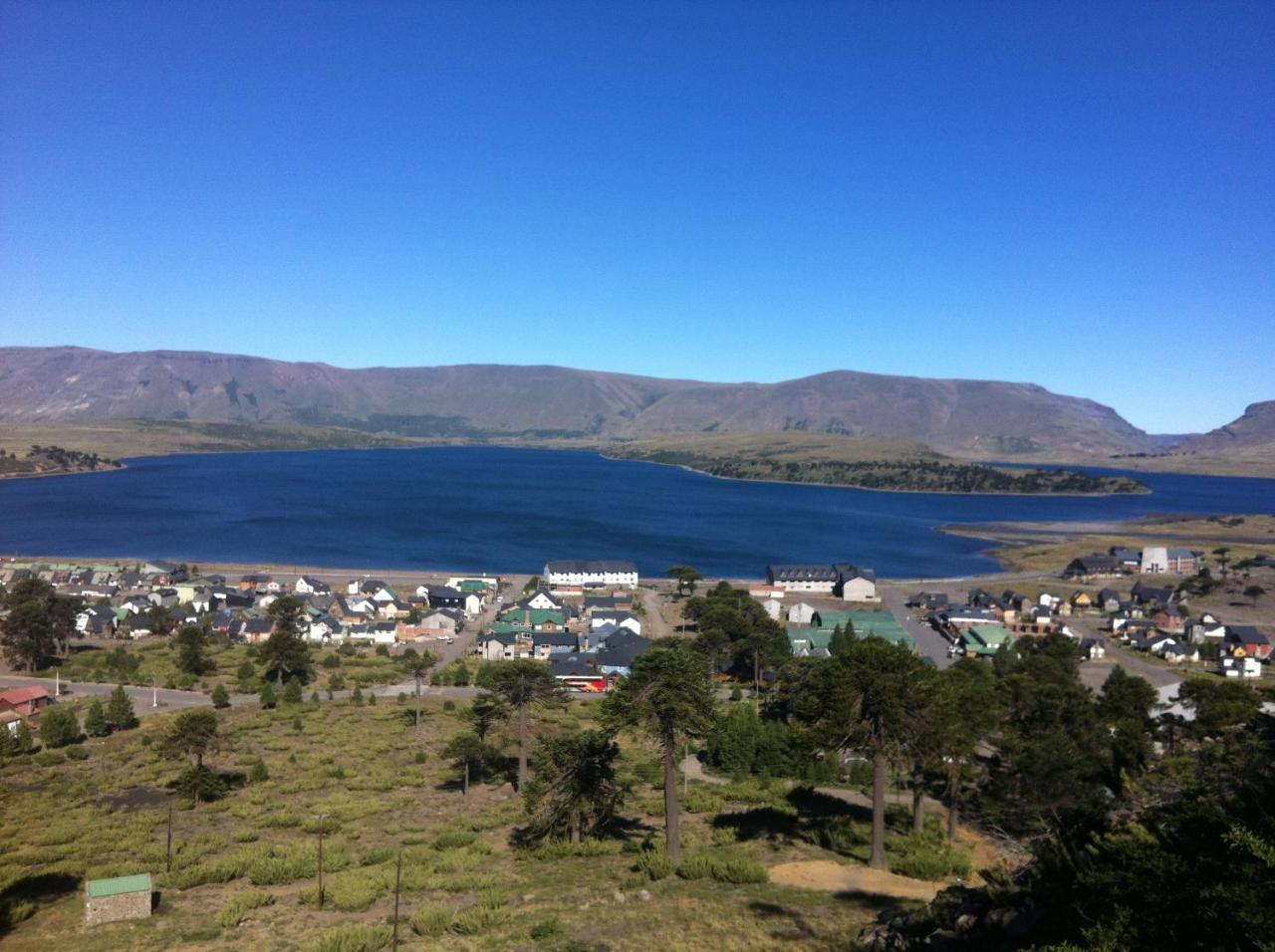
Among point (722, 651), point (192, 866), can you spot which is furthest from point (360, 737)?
point (722, 651)

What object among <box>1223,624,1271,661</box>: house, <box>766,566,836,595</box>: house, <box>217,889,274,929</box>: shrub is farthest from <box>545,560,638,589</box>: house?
<box>217,889,274,929</box>: shrub

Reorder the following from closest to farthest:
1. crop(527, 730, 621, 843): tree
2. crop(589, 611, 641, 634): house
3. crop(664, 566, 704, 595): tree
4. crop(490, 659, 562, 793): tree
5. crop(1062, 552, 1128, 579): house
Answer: crop(527, 730, 621, 843): tree, crop(490, 659, 562, 793): tree, crop(589, 611, 641, 634): house, crop(664, 566, 704, 595): tree, crop(1062, 552, 1128, 579): house

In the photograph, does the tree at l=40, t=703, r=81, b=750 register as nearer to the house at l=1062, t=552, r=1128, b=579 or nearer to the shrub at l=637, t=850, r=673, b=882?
the shrub at l=637, t=850, r=673, b=882

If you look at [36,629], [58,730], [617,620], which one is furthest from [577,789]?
[36,629]

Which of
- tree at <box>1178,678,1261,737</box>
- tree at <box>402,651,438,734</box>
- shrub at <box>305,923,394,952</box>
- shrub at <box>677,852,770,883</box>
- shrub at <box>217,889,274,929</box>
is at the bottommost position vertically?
tree at <box>402,651,438,734</box>

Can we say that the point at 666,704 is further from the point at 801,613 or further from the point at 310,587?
the point at 310,587

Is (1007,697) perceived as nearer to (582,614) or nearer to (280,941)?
(280,941)
